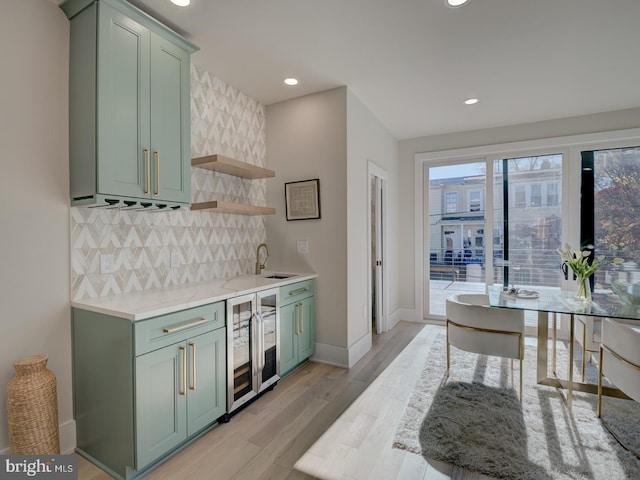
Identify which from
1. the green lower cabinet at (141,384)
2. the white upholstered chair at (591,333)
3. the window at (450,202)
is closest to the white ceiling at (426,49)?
the window at (450,202)

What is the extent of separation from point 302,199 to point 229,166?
87 centimetres

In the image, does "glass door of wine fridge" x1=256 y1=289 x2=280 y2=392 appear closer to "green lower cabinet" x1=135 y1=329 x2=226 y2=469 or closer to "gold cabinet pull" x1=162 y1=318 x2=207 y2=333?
"green lower cabinet" x1=135 y1=329 x2=226 y2=469

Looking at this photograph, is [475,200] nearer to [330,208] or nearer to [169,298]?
[330,208]

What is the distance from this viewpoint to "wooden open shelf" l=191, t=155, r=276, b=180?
2.61 meters

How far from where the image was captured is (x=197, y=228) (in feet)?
9.19

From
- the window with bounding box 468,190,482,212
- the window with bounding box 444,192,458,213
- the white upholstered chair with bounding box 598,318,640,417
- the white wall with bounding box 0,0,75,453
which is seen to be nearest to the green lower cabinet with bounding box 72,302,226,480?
the white wall with bounding box 0,0,75,453

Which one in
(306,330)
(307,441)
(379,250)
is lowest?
(307,441)

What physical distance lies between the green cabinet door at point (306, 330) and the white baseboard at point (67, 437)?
5.61ft

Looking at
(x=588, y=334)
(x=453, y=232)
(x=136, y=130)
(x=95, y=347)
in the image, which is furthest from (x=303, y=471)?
(x=453, y=232)

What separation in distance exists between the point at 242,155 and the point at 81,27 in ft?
5.14

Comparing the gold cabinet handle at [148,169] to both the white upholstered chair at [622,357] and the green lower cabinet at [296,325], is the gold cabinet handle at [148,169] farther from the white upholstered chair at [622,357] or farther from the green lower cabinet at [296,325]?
the white upholstered chair at [622,357]

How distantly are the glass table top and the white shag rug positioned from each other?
71cm

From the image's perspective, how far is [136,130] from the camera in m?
2.01

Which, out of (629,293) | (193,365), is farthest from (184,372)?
(629,293)
